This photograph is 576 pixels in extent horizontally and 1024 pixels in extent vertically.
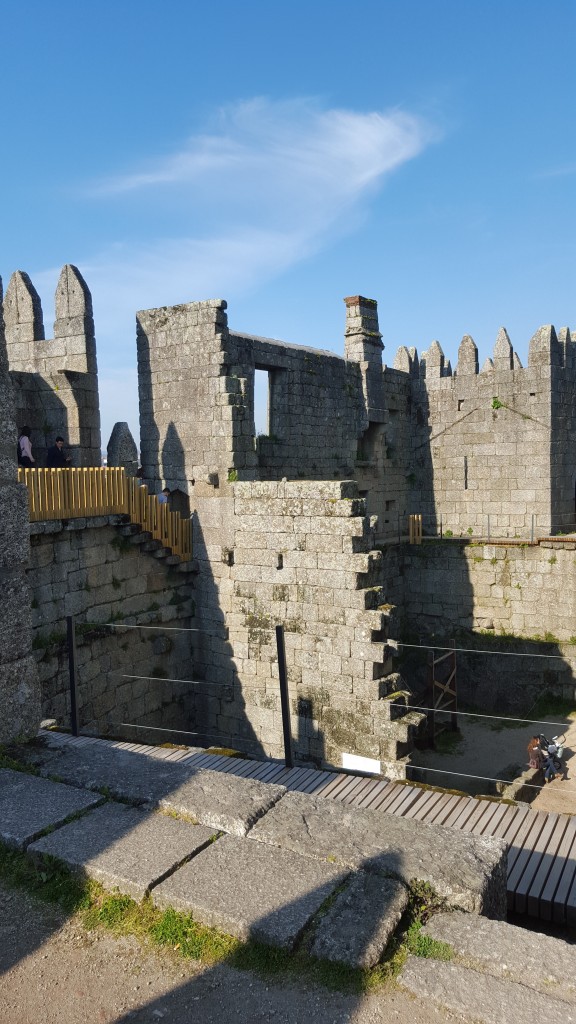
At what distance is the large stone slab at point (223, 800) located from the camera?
3.88 meters

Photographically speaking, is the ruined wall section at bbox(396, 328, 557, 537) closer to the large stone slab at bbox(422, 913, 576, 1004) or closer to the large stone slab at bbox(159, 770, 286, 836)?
the large stone slab at bbox(159, 770, 286, 836)

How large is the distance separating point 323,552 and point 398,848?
6392 millimetres

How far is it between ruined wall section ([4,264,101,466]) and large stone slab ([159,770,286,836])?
7.64 meters

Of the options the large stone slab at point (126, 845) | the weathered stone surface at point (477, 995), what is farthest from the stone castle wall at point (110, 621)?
the weathered stone surface at point (477, 995)

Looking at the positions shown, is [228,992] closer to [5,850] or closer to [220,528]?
[5,850]

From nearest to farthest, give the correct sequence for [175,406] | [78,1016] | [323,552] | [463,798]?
[78,1016]
[463,798]
[323,552]
[175,406]

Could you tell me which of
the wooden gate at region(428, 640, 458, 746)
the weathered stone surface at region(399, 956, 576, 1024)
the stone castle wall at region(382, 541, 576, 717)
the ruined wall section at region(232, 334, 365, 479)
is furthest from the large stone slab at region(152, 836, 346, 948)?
the stone castle wall at region(382, 541, 576, 717)

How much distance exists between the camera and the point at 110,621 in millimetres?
10180

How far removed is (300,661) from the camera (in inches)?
400

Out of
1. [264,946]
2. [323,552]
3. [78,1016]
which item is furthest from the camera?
[323,552]

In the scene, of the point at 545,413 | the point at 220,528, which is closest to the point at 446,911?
the point at 220,528

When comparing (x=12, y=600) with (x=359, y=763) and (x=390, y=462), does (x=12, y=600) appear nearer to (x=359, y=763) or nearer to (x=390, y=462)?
(x=359, y=763)

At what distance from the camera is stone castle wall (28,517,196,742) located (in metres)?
9.03

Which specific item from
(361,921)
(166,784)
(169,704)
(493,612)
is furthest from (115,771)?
(493,612)
